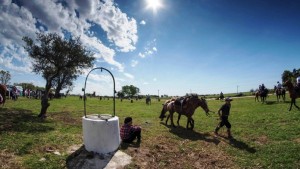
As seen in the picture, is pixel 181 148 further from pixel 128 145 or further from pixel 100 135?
pixel 100 135

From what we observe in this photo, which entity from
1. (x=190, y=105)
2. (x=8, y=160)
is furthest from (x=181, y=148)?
(x=8, y=160)

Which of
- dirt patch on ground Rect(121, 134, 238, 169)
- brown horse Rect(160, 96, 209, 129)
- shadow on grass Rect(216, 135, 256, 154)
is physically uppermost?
brown horse Rect(160, 96, 209, 129)

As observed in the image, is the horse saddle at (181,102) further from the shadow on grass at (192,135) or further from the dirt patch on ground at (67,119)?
the dirt patch on ground at (67,119)

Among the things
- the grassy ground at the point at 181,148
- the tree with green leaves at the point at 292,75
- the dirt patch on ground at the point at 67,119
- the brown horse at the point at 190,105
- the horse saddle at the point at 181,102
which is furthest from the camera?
the tree with green leaves at the point at 292,75

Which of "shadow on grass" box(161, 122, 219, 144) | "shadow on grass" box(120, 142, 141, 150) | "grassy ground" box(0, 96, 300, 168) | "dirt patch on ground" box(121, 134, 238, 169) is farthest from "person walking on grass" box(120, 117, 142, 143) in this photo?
"shadow on grass" box(161, 122, 219, 144)

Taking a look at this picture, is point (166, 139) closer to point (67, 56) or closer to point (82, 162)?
point (82, 162)

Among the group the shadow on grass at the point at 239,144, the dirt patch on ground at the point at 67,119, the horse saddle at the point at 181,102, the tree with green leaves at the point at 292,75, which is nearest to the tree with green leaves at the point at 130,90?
the tree with green leaves at the point at 292,75

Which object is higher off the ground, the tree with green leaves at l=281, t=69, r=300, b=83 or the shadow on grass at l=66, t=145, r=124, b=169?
the tree with green leaves at l=281, t=69, r=300, b=83

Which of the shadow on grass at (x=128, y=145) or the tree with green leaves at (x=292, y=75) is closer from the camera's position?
the shadow on grass at (x=128, y=145)

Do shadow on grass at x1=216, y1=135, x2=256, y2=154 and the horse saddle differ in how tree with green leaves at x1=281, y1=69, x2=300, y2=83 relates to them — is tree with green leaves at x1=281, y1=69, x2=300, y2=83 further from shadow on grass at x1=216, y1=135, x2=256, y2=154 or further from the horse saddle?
shadow on grass at x1=216, y1=135, x2=256, y2=154

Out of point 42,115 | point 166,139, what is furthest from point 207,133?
point 42,115

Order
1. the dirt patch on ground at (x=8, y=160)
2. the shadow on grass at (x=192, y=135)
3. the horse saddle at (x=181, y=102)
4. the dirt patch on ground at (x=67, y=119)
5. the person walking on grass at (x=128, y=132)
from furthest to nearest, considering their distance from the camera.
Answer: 1. the dirt patch on ground at (x=67, y=119)
2. the horse saddle at (x=181, y=102)
3. the shadow on grass at (x=192, y=135)
4. the person walking on grass at (x=128, y=132)
5. the dirt patch on ground at (x=8, y=160)

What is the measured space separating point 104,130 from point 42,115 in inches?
554

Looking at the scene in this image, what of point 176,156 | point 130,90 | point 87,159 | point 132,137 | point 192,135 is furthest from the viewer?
point 130,90
